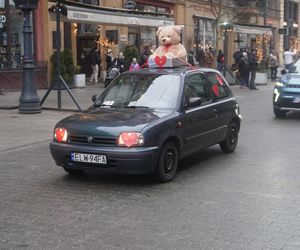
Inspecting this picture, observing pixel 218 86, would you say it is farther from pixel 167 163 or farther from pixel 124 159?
pixel 124 159

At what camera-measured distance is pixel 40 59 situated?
22547 millimetres

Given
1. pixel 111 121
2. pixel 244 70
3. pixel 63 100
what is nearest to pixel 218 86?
pixel 111 121

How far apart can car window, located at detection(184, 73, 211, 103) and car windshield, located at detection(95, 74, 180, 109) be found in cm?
19

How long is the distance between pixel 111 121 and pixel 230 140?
3037 millimetres

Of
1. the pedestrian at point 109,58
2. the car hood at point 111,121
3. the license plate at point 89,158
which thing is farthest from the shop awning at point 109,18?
the license plate at point 89,158

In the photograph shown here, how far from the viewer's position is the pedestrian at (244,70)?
24.7 meters

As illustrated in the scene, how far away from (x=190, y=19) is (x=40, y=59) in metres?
15.0

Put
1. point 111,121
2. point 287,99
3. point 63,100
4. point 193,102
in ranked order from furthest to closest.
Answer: point 63,100
point 287,99
point 193,102
point 111,121

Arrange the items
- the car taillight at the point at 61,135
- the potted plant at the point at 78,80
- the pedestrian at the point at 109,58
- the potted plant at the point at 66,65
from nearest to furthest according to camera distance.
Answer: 1. the car taillight at the point at 61,135
2. the potted plant at the point at 66,65
3. the potted plant at the point at 78,80
4. the pedestrian at the point at 109,58

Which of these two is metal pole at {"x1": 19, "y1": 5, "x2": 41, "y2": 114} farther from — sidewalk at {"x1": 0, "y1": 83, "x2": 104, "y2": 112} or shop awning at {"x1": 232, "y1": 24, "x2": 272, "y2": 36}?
shop awning at {"x1": 232, "y1": 24, "x2": 272, "y2": 36}

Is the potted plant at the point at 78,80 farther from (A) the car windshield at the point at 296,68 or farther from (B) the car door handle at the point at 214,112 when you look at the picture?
(B) the car door handle at the point at 214,112

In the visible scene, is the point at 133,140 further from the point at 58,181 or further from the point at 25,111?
the point at 25,111

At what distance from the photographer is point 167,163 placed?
7305mm

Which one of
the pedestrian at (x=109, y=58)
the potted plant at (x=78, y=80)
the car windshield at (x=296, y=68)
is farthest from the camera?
the pedestrian at (x=109, y=58)
